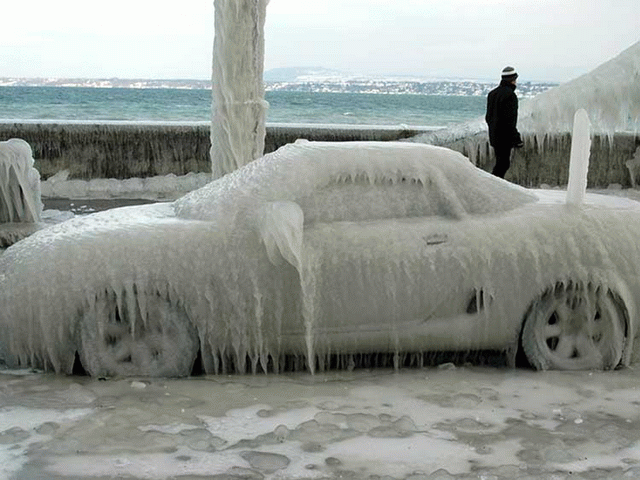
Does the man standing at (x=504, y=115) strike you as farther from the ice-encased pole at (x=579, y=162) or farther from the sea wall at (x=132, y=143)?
the ice-encased pole at (x=579, y=162)

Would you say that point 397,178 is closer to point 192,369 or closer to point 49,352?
point 192,369

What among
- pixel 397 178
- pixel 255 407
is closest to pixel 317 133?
pixel 397 178

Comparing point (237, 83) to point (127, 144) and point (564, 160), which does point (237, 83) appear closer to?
point (127, 144)

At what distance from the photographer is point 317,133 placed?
A: 16266 millimetres

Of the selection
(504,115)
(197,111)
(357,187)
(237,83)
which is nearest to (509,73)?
(504,115)

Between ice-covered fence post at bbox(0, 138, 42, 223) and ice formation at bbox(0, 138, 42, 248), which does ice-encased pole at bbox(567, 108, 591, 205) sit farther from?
ice-covered fence post at bbox(0, 138, 42, 223)

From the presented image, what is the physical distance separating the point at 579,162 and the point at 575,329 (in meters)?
1.24

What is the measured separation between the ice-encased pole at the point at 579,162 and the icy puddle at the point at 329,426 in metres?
1.19

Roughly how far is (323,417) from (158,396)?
98 cm

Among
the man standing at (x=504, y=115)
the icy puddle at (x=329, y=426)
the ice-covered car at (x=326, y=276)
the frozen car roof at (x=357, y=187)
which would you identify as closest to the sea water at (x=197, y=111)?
the man standing at (x=504, y=115)

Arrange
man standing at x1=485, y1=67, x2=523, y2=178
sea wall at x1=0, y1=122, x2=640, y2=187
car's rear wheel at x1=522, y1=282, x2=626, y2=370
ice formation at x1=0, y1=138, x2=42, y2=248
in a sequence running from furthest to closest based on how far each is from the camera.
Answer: sea wall at x1=0, y1=122, x2=640, y2=187 < man standing at x1=485, y1=67, x2=523, y2=178 < ice formation at x1=0, y1=138, x2=42, y2=248 < car's rear wheel at x1=522, y1=282, x2=626, y2=370

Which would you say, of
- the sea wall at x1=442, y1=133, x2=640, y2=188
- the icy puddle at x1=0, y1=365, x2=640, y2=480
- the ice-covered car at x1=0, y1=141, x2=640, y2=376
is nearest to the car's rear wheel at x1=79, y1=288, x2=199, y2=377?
the ice-covered car at x1=0, y1=141, x2=640, y2=376

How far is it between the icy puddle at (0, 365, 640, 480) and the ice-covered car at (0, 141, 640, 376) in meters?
0.21

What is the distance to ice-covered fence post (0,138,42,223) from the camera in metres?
10.5
